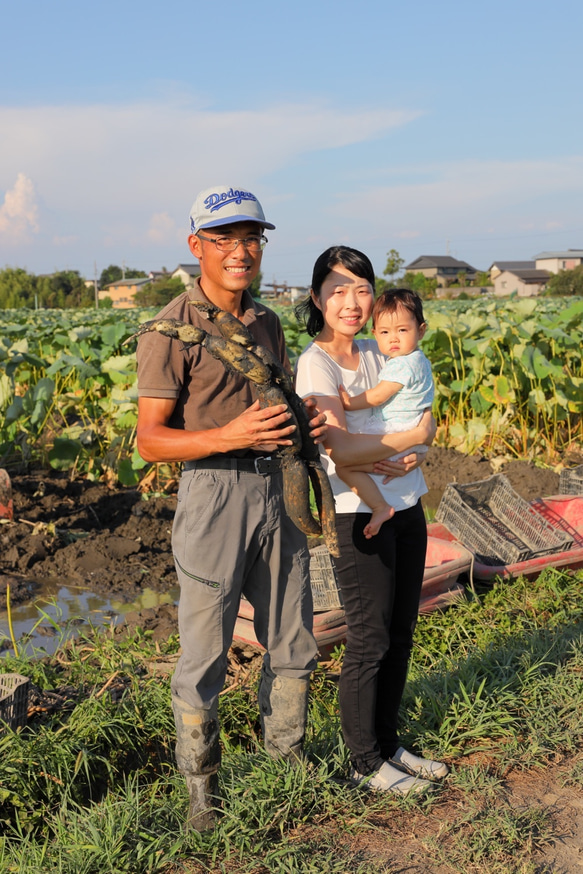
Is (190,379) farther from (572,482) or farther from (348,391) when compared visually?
(572,482)

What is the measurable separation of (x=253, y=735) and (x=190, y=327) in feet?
6.07

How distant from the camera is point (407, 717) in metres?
3.47

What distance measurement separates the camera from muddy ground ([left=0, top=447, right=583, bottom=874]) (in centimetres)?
270

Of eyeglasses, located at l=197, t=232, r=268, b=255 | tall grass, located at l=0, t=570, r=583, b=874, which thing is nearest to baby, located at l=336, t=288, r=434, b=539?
eyeglasses, located at l=197, t=232, r=268, b=255

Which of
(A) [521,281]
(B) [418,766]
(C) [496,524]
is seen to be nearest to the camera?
(B) [418,766]

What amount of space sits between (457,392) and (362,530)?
6.50 m

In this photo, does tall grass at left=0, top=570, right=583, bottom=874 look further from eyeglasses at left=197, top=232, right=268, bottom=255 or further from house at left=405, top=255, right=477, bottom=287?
house at left=405, top=255, right=477, bottom=287

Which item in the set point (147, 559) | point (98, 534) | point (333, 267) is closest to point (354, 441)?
point (333, 267)

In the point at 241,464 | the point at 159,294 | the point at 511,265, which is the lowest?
the point at 241,464

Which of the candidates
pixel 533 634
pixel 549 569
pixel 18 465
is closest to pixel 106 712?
pixel 533 634

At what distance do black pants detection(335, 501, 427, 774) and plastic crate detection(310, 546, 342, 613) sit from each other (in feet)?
4.25

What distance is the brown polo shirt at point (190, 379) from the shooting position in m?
2.51

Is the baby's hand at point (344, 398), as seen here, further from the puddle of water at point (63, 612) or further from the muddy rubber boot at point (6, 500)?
the muddy rubber boot at point (6, 500)

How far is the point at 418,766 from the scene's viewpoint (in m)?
3.08
